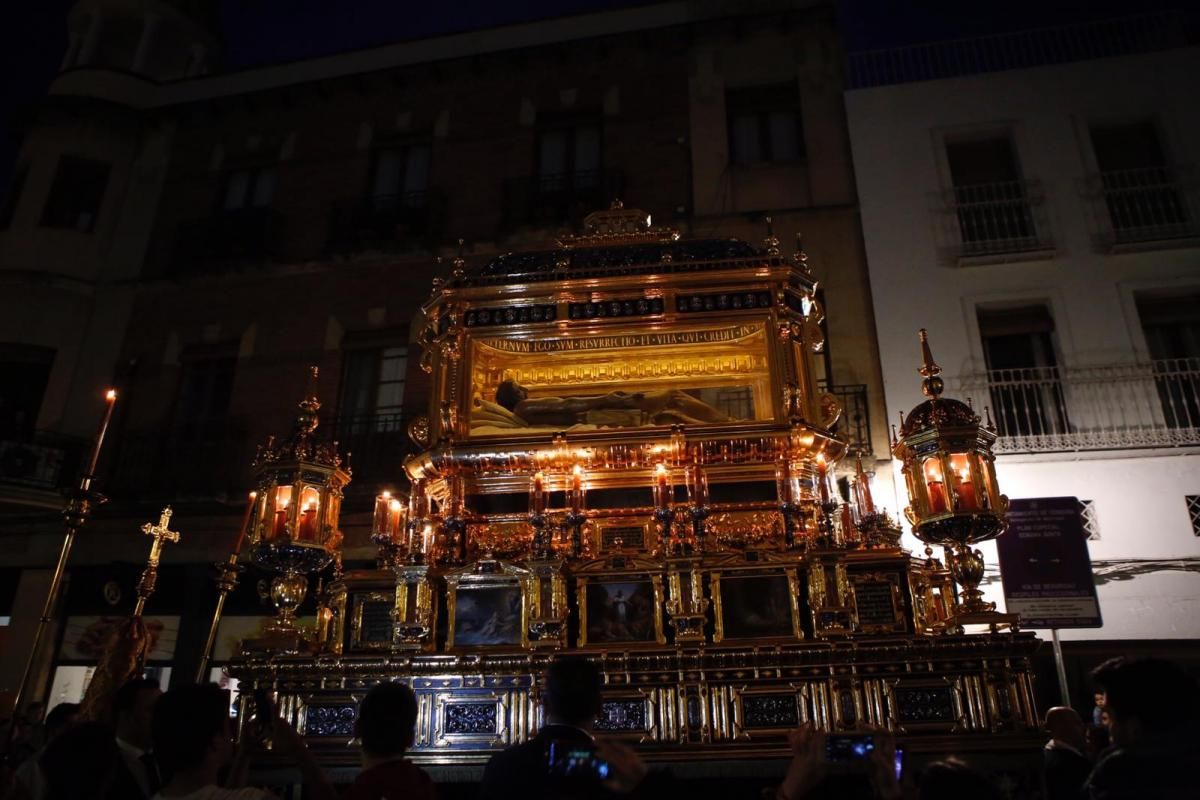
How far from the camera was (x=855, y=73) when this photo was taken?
13398mm

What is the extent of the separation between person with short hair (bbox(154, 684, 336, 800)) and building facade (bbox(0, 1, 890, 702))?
8.26m

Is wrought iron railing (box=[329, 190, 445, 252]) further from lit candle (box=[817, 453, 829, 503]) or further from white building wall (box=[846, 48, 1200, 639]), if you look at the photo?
lit candle (box=[817, 453, 829, 503])

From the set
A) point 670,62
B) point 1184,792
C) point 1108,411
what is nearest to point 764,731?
point 1184,792

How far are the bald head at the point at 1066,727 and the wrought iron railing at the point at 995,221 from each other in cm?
783

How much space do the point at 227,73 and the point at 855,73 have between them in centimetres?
1069

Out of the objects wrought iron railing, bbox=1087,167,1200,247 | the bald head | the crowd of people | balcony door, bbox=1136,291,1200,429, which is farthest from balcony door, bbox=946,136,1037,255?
the crowd of people

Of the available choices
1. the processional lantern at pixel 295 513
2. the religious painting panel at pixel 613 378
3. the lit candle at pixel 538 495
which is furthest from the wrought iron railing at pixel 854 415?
the processional lantern at pixel 295 513

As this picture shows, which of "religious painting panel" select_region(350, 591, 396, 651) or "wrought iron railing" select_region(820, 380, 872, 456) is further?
"wrought iron railing" select_region(820, 380, 872, 456)

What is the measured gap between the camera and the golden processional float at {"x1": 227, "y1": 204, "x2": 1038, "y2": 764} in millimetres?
4668

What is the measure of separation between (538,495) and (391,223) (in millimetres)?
8269

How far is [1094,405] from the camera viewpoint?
9.88 m

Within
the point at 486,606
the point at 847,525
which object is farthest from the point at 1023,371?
the point at 486,606

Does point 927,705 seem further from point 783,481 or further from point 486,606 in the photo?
point 486,606

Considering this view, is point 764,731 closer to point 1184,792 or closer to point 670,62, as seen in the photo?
point 1184,792
